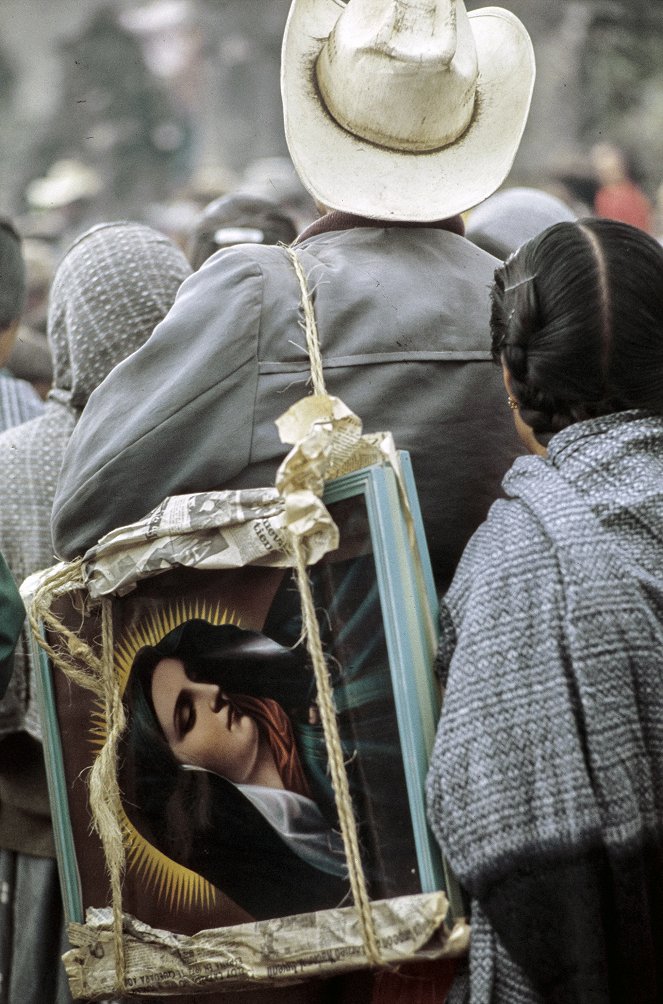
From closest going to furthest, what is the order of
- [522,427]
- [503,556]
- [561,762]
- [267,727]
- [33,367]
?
[561,762], [503,556], [267,727], [522,427], [33,367]

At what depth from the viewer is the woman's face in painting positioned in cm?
194

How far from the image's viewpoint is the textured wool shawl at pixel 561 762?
5.52ft

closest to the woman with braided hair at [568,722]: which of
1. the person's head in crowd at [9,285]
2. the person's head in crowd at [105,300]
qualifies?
the person's head in crowd at [105,300]

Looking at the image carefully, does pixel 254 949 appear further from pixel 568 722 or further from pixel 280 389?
pixel 280 389

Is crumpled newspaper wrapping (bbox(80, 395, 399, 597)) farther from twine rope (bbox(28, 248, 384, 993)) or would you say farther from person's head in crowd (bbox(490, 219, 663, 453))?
person's head in crowd (bbox(490, 219, 663, 453))

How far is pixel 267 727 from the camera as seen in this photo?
6.30 ft

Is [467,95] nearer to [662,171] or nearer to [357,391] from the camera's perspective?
[357,391]

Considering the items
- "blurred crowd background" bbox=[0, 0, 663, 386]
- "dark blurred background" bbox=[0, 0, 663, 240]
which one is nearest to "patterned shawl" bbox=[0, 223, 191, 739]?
"blurred crowd background" bbox=[0, 0, 663, 386]

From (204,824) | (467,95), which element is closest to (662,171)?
(467,95)

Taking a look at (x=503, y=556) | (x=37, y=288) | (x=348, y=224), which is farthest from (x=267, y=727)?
(x=37, y=288)

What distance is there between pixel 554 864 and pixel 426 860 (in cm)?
18

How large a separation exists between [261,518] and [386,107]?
769mm

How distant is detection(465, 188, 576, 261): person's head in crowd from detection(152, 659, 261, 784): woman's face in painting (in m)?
1.88

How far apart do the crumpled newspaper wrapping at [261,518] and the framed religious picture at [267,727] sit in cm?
3
